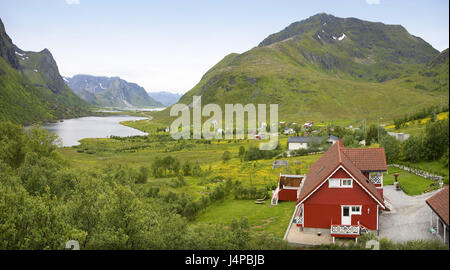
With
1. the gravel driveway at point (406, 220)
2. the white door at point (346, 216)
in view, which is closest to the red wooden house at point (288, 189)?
the gravel driveway at point (406, 220)

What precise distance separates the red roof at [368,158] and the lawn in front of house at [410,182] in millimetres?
8649

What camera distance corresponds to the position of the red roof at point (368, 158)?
26.4 m

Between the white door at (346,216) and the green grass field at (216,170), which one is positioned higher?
the white door at (346,216)

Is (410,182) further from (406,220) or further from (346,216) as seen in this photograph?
(346,216)

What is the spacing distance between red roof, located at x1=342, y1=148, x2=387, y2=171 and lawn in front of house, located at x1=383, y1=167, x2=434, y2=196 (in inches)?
341

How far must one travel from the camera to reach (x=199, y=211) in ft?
133

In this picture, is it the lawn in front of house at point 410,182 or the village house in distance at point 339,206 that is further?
the lawn in front of house at point 410,182

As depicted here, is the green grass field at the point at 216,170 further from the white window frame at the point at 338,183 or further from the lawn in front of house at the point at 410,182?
the white window frame at the point at 338,183

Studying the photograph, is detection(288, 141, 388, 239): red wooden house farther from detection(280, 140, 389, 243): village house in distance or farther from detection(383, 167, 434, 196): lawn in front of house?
detection(383, 167, 434, 196): lawn in front of house

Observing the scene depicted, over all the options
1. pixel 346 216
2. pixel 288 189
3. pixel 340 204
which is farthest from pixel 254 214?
pixel 340 204

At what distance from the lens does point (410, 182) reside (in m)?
36.9

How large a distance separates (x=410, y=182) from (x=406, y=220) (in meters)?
16.8

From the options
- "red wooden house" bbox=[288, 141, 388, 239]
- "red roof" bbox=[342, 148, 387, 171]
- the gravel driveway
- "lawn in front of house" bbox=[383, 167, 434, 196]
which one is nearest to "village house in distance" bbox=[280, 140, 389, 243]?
"red wooden house" bbox=[288, 141, 388, 239]

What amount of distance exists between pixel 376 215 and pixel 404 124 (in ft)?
263
